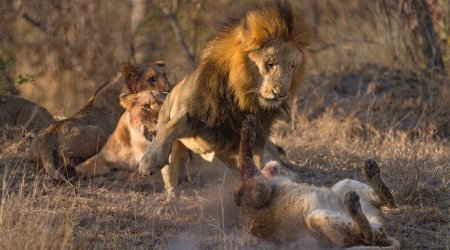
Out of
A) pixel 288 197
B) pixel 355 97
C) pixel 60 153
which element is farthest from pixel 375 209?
pixel 355 97

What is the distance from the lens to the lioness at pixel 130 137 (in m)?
6.62

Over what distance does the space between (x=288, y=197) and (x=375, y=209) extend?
48 cm

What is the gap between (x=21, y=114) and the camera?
26.3ft

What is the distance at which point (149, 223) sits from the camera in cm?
523

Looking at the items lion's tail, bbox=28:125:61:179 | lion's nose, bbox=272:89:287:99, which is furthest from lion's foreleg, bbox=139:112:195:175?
lion's tail, bbox=28:125:61:179

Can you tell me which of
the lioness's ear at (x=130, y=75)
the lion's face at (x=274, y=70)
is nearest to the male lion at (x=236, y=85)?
the lion's face at (x=274, y=70)

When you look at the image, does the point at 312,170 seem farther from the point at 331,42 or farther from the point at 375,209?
the point at 331,42

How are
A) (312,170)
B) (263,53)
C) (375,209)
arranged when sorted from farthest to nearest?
(312,170) < (263,53) < (375,209)

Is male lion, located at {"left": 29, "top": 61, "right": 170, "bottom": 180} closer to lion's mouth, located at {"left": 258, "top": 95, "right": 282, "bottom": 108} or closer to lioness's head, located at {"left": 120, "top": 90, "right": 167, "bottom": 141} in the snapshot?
lioness's head, located at {"left": 120, "top": 90, "right": 167, "bottom": 141}

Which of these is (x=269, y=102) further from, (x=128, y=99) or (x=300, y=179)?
(x=128, y=99)

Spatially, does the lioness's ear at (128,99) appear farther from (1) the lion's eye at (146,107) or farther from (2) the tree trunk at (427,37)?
(2) the tree trunk at (427,37)

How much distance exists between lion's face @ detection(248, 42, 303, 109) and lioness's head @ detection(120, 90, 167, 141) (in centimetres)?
149

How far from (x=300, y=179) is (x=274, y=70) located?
1533 mm

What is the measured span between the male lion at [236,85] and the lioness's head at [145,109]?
31.7 inches
